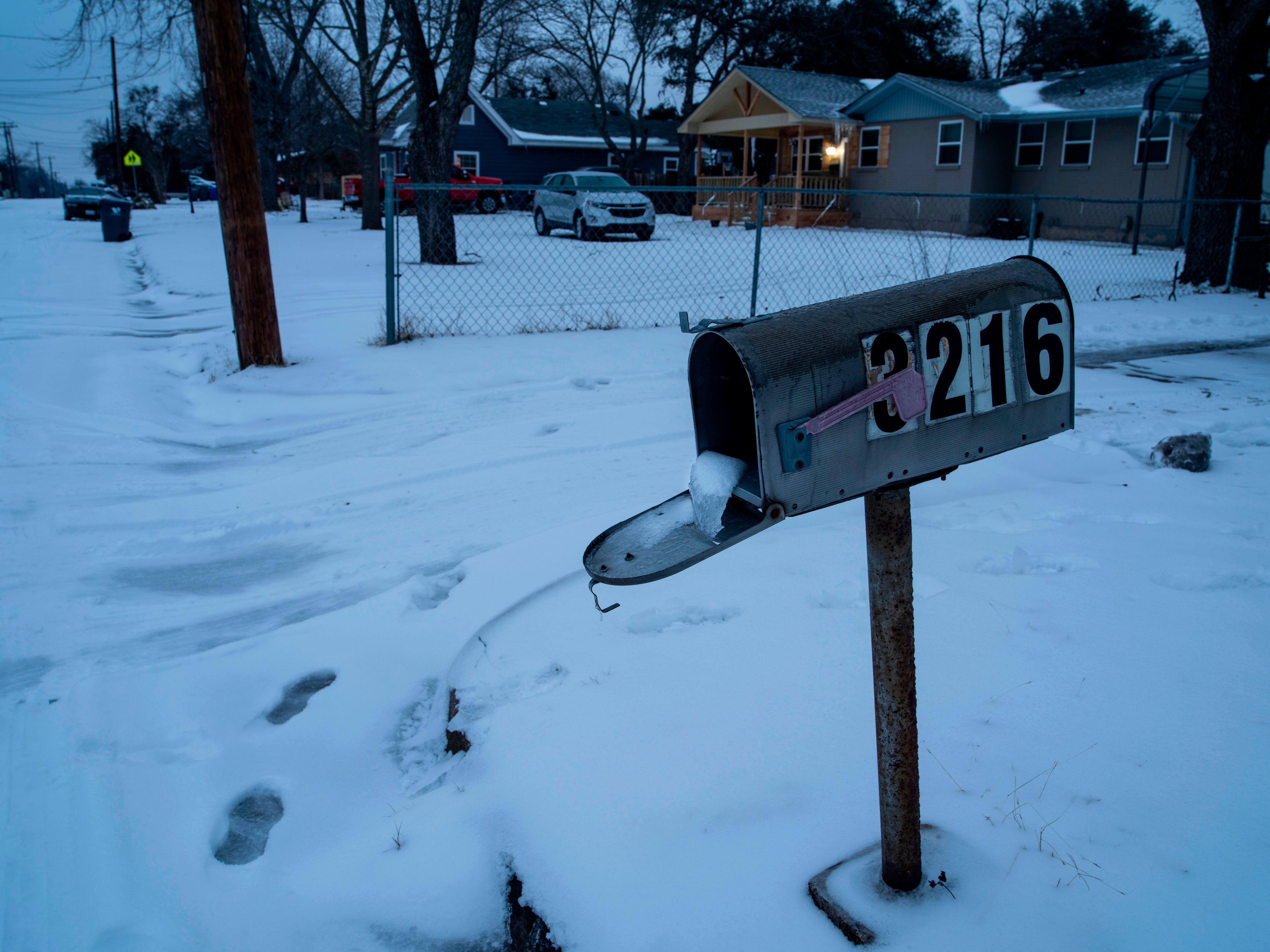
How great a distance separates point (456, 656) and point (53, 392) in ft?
15.8

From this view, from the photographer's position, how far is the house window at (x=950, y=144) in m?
21.6

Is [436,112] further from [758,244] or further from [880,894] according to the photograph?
[880,894]

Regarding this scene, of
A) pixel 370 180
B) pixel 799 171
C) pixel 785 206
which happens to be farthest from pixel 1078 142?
pixel 370 180

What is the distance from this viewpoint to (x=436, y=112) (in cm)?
1427

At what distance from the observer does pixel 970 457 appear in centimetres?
131

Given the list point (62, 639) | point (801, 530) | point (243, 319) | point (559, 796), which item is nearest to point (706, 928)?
point (559, 796)

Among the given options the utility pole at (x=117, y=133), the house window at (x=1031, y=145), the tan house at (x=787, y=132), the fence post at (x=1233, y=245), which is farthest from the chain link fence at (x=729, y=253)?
the utility pole at (x=117, y=133)

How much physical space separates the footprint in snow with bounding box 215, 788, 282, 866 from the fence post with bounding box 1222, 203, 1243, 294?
1275 centimetres

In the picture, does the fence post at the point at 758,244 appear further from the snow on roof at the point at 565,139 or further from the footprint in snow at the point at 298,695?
the snow on roof at the point at 565,139

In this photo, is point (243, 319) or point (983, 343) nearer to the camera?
point (983, 343)

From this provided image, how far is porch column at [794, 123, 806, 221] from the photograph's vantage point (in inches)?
926

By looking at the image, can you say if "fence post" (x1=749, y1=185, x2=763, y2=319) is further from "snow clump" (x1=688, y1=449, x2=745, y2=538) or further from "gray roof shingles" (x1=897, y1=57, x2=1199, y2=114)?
"gray roof shingles" (x1=897, y1=57, x2=1199, y2=114)

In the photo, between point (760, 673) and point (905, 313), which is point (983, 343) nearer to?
point (905, 313)

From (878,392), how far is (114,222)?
965 inches
